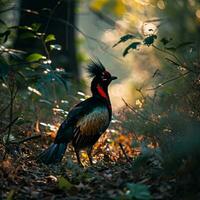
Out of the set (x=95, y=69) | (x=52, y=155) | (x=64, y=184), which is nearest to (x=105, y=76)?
(x=95, y=69)

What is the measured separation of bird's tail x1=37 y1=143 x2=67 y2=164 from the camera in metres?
9.16

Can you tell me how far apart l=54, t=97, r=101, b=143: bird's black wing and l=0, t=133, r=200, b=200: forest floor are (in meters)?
0.94

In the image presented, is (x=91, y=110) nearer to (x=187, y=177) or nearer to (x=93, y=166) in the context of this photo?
(x=93, y=166)

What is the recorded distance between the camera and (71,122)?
9906 millimetres

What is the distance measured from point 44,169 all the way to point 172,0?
2826 millimetres

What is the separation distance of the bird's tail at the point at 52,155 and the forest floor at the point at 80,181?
311mm

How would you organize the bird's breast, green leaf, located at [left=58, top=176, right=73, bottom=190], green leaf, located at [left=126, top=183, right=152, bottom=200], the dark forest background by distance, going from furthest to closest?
the bird's breast
green leaf, located at [left=58, top=176, right=73, bottom=190]
the dark forest background
green leaf, located at [left=126, top=183, right=152, bottom=200]

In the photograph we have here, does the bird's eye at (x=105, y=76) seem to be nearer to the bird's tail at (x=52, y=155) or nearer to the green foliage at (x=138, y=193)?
the bird's tail at (x=52, y=155)

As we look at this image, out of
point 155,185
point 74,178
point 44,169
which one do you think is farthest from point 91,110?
point 155,185

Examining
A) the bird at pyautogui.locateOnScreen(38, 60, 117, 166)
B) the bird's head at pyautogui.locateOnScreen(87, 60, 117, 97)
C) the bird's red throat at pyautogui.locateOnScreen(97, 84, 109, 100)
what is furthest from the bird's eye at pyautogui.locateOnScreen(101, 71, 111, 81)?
the bird at pyautogui.locateOnScreen(38, 60, 117, 166)

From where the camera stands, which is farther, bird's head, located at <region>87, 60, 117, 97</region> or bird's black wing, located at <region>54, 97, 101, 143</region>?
bird's head, located at <region>87, 60, 117, 97</region>

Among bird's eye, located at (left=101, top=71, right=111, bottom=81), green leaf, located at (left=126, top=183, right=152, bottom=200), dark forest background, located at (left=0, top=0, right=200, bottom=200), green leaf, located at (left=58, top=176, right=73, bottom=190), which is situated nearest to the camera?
green leaf, located at (left=126, top=183, right=152, bottom=200)

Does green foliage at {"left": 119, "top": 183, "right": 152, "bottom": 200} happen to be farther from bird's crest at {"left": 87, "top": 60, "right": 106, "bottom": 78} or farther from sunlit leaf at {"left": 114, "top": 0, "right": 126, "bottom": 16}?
sunlit leaf at {"left": 114, "top": 0, "right": 126, "bottom": 16}

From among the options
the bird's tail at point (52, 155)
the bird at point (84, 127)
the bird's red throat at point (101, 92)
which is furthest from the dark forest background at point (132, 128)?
the bird's red throat at point (101, 92)
